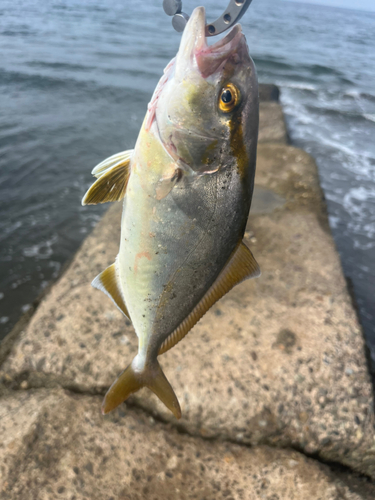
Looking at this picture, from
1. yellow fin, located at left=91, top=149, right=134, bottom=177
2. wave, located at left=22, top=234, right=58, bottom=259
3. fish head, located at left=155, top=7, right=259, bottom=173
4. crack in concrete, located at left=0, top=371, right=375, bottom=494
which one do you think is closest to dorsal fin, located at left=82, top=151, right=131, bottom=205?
yellow fin, located at left=91, top=149, right=134, bottom=177

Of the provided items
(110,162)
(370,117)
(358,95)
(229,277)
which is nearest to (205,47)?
(110,162)

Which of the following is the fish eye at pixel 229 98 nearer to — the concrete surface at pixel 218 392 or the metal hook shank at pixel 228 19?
the metal hook shank at pixel 228 19

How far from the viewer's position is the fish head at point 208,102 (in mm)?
1222

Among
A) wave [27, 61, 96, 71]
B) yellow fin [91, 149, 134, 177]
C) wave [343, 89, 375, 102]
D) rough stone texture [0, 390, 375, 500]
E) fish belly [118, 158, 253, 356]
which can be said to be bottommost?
wave [343, 89, 375, 102]

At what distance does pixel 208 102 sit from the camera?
1.26 meters

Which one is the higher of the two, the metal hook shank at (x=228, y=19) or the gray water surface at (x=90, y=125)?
the metal hook shank at (x=228, y=19)

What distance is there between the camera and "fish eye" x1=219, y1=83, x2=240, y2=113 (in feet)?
4.09

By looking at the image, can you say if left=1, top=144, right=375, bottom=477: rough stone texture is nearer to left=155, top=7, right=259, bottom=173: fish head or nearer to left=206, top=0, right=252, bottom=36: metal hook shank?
left=155, top=7, right=259, bottom=173: fish head

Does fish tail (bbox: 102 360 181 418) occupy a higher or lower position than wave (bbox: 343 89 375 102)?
higher

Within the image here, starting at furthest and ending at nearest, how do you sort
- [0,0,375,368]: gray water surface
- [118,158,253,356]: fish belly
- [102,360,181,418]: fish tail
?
[0,0,375,368]: gray water surface → [102,360,181,418]: fish tail → [118,158,253,356]: fish belly

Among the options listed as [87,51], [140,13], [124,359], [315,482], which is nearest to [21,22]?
[87,51]

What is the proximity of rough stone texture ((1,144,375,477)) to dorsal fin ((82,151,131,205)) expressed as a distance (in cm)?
127

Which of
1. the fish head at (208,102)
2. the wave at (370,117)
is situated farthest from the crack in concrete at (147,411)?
the wave at (370,117)

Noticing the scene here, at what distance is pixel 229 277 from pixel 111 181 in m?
0.74
